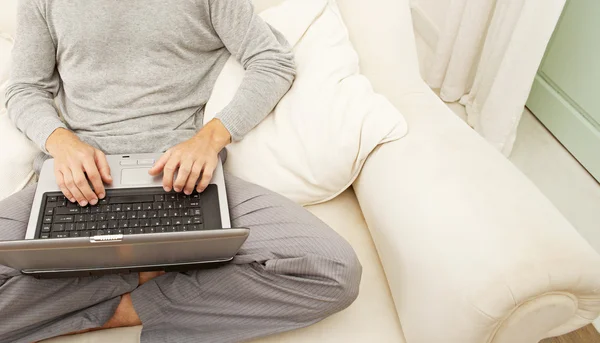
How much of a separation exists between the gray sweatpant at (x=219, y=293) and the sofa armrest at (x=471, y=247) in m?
0.11

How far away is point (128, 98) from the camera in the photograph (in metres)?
1.13

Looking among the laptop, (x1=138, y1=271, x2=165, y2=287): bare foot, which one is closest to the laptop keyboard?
the laptop

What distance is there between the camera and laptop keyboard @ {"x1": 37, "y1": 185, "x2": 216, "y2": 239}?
3.01 feet

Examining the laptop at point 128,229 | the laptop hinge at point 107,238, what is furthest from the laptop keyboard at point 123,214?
the laptop hinge at point 107,238

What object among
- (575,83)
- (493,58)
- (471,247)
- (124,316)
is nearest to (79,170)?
(124,316)

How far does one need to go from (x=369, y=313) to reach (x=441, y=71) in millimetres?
1218

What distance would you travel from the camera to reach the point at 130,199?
956 mm

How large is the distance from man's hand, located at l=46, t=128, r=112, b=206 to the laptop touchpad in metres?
0.03

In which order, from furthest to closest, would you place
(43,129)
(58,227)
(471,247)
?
(43,129), (58,227), (471,247)

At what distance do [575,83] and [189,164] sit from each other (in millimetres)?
1368

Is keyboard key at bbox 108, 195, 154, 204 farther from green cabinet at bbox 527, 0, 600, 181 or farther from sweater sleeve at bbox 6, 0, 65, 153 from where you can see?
green cabinet at bbox 527, 0, 600, 181

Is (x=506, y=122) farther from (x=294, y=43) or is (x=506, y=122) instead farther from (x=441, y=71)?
(x=294, y=43)

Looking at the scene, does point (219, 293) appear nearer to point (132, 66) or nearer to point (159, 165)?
point (159, 165)

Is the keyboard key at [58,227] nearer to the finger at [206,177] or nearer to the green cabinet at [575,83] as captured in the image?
the finger at [206,177]
